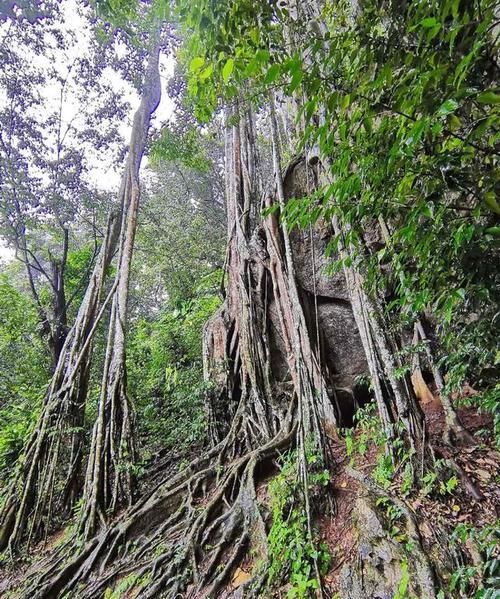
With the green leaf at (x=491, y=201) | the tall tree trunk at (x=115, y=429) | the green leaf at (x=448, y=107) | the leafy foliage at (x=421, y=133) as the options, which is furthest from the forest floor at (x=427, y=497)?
the green leaf at (x=448, y=107)

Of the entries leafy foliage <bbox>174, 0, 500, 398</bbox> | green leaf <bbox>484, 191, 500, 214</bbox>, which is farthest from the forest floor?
green leaf <bbox>484, 191, 500, 214</bbox>

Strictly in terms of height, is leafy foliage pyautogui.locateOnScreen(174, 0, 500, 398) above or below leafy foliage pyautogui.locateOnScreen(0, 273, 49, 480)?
below

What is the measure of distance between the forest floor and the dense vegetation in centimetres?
1

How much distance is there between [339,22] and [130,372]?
5057mm

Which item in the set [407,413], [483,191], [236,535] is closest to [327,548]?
[236,535]

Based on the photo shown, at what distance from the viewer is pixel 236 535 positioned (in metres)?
2.54

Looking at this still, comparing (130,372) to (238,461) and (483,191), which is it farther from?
(483,191)

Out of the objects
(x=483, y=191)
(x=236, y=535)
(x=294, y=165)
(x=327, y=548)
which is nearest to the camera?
(x=483, y=191)

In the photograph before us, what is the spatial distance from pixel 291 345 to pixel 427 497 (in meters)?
2.01

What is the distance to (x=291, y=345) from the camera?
3.80 meters

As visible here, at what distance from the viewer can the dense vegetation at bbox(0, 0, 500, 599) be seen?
1208 mm

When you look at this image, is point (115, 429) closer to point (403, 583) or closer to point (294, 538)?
point (294, 538)

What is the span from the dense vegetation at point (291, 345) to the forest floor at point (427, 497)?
0.05ft

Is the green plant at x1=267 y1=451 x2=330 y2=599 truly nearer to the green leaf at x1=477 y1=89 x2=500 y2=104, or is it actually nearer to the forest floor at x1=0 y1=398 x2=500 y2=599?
the forest floor at x1=0 y1=398 x2=500 y2=599
